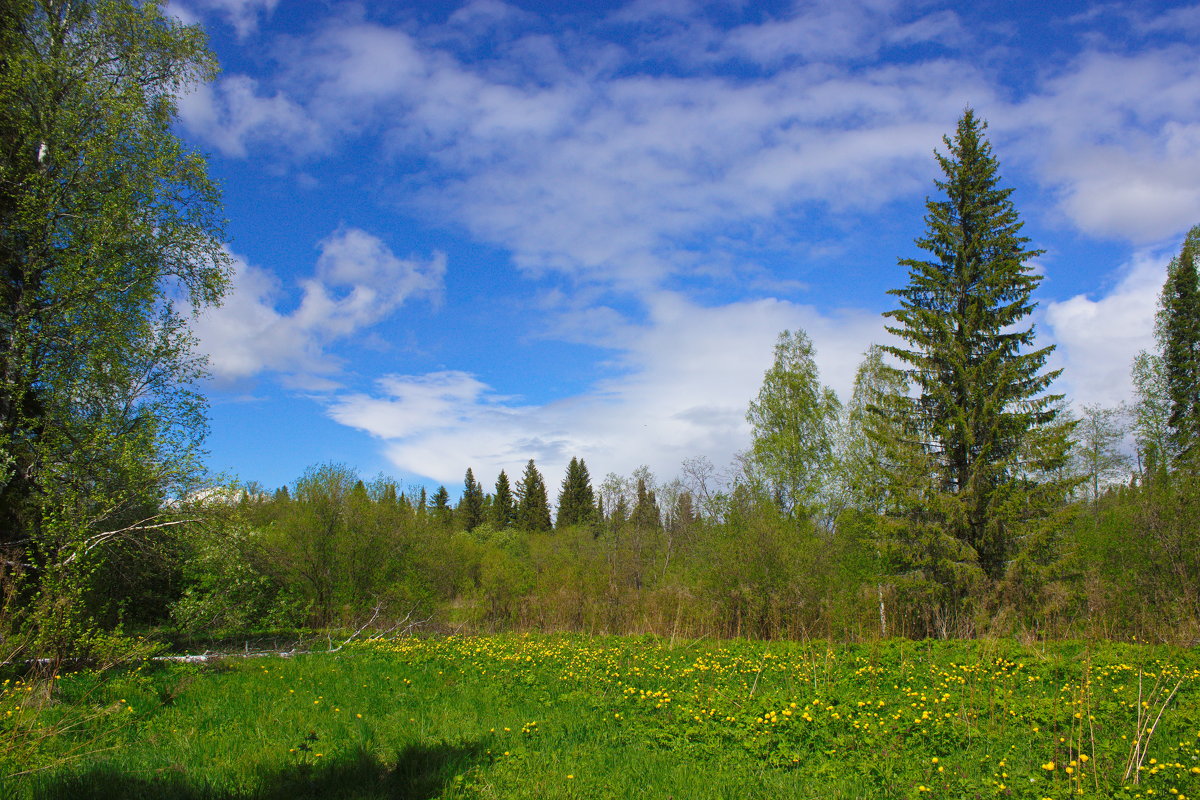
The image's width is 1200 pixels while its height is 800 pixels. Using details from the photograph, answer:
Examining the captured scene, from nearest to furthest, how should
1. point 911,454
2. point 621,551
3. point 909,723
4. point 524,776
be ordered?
point 524,776 → point 909,723 → point 911,454 → point 621,551

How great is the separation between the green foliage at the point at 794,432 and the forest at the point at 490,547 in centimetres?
13

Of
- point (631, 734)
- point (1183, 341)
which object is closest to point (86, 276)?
point (631, 734)

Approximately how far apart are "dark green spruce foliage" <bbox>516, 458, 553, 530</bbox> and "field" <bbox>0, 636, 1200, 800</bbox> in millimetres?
47864

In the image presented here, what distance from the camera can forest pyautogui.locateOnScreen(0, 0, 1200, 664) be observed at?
8797 millimetres

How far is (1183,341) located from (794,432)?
14.5 meters

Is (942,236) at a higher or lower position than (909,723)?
higher

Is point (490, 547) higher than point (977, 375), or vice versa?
point (977, 375)

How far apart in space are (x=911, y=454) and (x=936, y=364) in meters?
2.55

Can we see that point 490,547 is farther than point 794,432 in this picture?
Yes

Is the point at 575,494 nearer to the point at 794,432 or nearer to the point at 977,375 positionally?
the point at 794,432

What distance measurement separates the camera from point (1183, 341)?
22.4 meters

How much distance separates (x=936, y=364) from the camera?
53.6ft

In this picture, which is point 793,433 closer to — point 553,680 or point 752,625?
point 752,625

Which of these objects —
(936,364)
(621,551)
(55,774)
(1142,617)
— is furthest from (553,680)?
(621,551)
